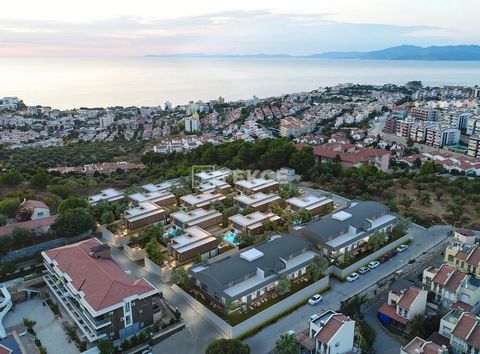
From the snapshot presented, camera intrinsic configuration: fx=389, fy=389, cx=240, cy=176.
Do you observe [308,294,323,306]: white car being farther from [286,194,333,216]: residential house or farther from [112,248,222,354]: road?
[286,194,333,216]: residential house

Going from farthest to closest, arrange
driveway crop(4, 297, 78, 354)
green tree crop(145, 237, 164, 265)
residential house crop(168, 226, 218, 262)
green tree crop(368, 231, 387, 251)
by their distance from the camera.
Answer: green tree crop(368, 231, 387, 251) → green tree crop(145, 237, 164, 265) → residential house crop(168, 226, 218, 262) → driveway crop(4, 297, 78, 354)

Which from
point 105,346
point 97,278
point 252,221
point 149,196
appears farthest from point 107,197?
point 105,346

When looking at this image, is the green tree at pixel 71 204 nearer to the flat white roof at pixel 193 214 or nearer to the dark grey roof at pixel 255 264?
the flat white roof at pixel 193 214

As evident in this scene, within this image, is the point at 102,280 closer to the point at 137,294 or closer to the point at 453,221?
the point at 137,294

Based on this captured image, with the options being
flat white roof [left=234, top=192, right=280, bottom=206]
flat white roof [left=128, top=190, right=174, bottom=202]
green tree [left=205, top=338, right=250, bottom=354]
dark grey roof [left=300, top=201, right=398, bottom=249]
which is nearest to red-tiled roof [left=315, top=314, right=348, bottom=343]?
green tree [left=205, top=338, right=250, bottom=354]

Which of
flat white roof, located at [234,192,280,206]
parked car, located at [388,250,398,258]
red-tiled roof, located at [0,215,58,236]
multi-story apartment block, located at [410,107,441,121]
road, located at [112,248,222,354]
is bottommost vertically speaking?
road, located at [112,248,222,354]

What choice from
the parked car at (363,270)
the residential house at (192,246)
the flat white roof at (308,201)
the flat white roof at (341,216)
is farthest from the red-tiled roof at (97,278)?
the flat white roof at (308,201)

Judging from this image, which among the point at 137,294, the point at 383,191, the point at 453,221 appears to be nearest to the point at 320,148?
the point at 383,191
